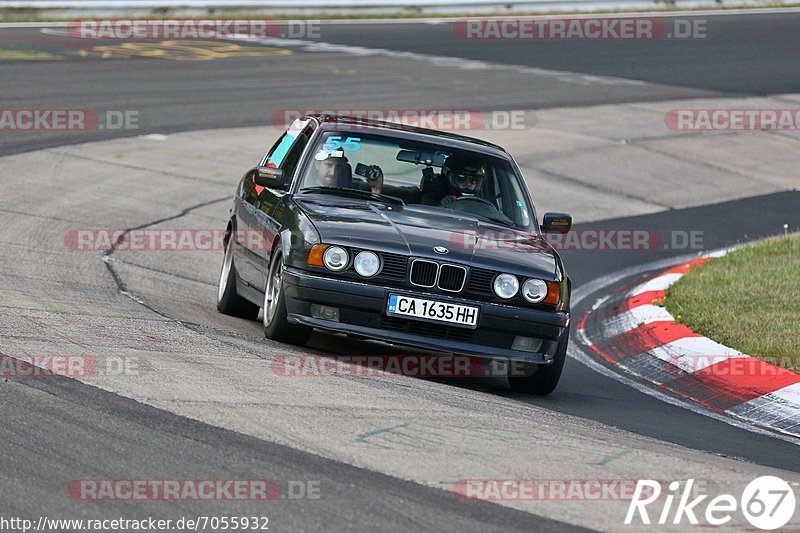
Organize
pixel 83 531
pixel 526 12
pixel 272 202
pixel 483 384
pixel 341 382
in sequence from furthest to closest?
pixel 526 12, pixel 272 202, pixel 483 384, pixel 341 382, pixel 83 531

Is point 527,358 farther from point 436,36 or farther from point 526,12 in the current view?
point 526,12

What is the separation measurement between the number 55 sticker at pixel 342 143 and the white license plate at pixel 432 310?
68.5 inches

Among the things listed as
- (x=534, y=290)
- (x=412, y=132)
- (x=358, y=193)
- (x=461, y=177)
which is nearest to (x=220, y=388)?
(x=534, y=290)

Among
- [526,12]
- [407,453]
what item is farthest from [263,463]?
[526,12]

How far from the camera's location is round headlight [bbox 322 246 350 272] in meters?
7.62

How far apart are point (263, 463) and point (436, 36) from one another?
78.1 feet

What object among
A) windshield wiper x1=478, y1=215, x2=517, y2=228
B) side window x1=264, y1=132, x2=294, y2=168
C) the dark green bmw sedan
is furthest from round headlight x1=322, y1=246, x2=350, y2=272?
side window x1=264, y1=132, x2=294, y2=168

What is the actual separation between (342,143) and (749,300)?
12.0 ft

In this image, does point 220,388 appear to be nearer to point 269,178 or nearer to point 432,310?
point 432,310

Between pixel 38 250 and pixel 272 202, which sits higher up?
pixel 272 202

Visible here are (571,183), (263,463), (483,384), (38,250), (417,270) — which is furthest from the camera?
(571,183)

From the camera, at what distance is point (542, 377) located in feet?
26.2

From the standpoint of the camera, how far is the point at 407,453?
5.48 m

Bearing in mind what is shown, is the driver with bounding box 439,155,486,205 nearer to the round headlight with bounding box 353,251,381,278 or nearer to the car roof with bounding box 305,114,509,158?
the car roof with bounding box 305,114,509,158
